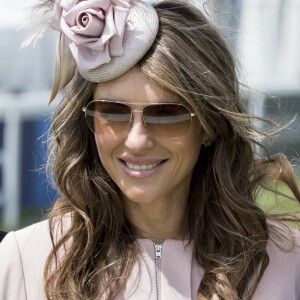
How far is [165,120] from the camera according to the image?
112 inches

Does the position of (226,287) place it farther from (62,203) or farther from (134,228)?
(62,203)

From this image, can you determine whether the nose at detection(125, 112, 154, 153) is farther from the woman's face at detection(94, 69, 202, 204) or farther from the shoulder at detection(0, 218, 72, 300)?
the shoulder at detection(0, 218, 72, 300)

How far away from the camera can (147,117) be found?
9.30 feet

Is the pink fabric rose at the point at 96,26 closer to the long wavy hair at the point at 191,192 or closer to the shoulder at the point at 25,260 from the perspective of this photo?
the long wavy hair at the point at 191,192

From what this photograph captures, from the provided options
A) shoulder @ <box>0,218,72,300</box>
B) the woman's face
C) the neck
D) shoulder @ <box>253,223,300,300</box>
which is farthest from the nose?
shoulder @ <box>253,223,300,300</box>

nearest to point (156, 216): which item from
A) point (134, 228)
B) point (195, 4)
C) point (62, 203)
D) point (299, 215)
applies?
point (134, 228)

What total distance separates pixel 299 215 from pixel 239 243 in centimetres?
29

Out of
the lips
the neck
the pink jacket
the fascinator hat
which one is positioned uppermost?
the fascinator hat

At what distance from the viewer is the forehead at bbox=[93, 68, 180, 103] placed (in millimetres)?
2846

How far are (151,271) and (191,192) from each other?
1.02 feet

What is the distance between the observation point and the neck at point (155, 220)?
10.1 feet

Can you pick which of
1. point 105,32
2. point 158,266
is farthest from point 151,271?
point 105,32

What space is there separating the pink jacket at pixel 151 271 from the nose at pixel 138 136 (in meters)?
0.36

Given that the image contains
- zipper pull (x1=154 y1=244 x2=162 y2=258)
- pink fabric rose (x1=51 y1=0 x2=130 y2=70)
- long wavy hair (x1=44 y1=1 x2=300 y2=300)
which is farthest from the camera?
zipper pull (x1=154 y1=244 x2=162 y2=258)
